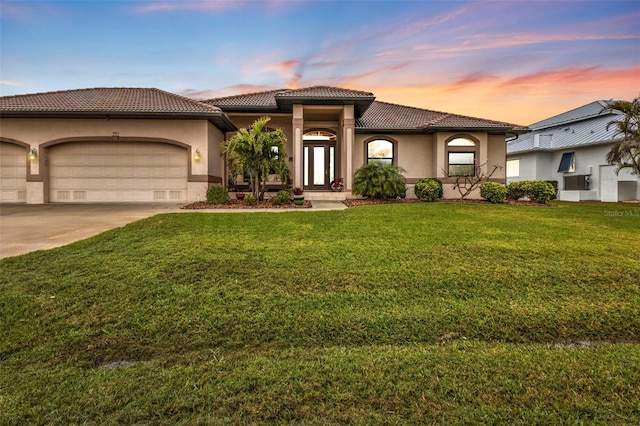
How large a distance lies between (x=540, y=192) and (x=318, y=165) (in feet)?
33.2

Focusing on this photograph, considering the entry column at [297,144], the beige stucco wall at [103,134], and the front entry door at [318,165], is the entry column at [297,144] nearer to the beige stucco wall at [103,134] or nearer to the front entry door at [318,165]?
Answer: the front entry door at [318,165]

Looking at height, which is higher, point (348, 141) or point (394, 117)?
point (394, 117)

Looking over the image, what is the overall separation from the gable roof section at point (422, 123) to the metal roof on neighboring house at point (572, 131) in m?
9.19

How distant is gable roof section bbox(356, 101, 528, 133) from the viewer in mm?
16234

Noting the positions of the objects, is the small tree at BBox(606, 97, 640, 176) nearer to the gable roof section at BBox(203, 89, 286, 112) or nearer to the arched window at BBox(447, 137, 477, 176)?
the arched window at BBox(447, 137, 477, 176)

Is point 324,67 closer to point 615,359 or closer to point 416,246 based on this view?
point 416,246

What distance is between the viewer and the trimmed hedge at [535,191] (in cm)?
1371

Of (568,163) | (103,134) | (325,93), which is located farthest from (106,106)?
(568,163)

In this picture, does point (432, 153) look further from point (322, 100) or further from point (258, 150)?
point (258, 150)

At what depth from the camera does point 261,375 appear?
243cm

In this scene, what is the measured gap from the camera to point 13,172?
14.1 m

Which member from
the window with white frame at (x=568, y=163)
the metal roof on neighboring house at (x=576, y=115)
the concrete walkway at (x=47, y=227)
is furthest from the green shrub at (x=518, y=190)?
the metal roof on neighboring house at (x=576, y=115)

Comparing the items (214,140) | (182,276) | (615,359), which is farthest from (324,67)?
(615,359)

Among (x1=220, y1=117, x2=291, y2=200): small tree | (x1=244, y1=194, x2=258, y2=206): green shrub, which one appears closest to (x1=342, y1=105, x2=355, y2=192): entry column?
(x1=220, y1=117, x2=291, y2=200): small tree
